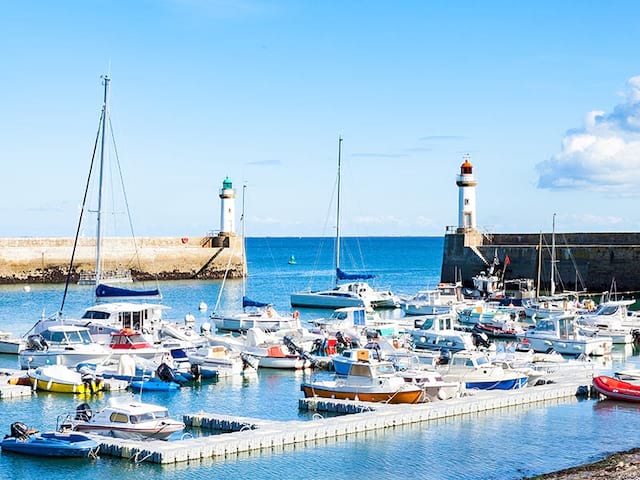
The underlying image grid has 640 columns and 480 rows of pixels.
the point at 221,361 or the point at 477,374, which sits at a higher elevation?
the point at 477,374

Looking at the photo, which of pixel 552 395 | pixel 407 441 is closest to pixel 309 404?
pixel 407 441

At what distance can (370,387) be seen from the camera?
2492 centimetres

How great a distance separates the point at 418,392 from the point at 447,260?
42.8m

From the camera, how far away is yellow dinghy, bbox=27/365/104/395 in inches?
1060

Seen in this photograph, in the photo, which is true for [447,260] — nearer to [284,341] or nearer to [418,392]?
[284,341]

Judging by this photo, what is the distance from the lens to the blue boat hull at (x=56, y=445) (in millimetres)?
19531

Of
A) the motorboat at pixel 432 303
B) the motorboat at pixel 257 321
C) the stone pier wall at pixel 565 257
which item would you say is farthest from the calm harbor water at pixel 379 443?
the stone pier wall at pixel 565 257

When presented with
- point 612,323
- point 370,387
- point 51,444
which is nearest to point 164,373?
point 370,387

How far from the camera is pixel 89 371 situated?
92.2 ft

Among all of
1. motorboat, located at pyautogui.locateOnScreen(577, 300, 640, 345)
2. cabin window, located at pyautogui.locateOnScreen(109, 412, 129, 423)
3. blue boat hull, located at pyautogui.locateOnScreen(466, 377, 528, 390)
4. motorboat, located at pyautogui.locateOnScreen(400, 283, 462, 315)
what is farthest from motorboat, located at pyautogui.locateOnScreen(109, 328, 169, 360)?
motorboat, located at pyautogui.locateOnScreen(400, 283, 462, 315)

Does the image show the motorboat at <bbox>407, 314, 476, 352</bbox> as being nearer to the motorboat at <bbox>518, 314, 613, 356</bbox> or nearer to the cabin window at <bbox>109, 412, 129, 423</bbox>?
the motorboat at <bbox>518, 314, 613, 356</bbox>

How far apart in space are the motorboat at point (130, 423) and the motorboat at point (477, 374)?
8489 mm

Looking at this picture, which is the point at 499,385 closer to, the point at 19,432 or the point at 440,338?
the point at 440,338

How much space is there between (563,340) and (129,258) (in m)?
45.4
